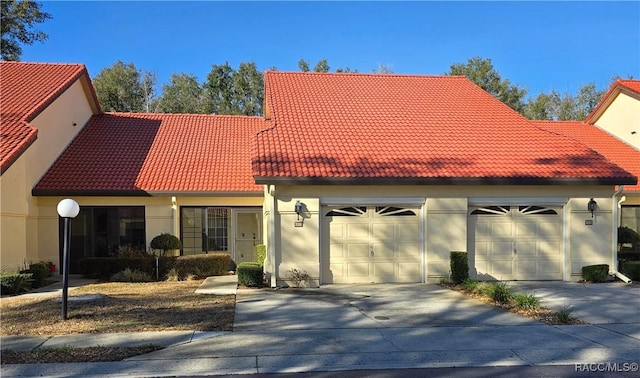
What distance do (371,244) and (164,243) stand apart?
718 centimetres

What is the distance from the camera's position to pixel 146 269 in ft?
53.2

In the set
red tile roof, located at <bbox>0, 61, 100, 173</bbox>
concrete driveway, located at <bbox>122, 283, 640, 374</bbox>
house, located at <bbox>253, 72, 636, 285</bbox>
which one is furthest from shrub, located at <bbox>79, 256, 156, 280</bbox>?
concrete driveway, located at <bbox>122, 283, 640, 374</bbox>

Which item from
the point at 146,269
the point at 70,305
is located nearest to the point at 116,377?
the point at 70,305

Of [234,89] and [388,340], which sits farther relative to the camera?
[234,89]

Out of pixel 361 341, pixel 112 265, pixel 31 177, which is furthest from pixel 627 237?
pixel 31 177

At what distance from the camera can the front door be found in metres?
18.9

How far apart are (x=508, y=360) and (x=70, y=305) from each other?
28.2ft

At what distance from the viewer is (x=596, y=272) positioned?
14.7 metres

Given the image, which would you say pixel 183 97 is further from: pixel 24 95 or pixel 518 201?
pixel 518 201

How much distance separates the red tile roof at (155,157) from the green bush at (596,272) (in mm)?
10829

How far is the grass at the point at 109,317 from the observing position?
734 centimetres

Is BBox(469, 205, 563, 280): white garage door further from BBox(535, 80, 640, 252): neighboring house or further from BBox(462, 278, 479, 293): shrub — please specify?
BBox(535, 80, 640, 252): neighboring house

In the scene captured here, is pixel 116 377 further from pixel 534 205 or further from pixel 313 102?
pixel 313 102

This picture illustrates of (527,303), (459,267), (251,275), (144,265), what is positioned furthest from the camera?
(144,265)
